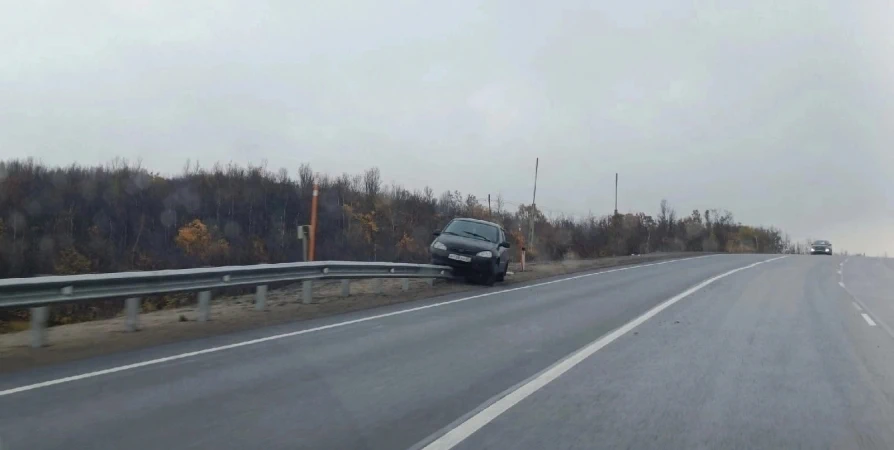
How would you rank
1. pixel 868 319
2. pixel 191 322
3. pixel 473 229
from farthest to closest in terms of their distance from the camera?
pixel 473 229 < pixel 868 319 < pixel 191 322

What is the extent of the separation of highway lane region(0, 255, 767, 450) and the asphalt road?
3cm

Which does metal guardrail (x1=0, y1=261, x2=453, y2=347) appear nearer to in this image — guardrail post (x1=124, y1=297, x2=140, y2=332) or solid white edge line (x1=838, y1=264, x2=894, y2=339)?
guardrail post (x1=124, y1=297, x2=140, y2=332)

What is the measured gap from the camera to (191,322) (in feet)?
44.4

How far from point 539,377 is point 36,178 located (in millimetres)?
60084

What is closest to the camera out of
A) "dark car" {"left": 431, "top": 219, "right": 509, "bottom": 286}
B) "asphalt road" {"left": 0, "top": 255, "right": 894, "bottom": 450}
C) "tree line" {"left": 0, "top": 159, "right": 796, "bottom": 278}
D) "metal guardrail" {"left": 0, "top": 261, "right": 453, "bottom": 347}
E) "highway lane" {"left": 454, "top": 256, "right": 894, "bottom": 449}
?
"asphalt road" {"left": 0, "top": 255, "right": 894, "bottom": 450}

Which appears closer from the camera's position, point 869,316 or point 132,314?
point 132,314

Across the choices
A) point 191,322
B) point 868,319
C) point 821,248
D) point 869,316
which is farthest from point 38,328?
point 821,248

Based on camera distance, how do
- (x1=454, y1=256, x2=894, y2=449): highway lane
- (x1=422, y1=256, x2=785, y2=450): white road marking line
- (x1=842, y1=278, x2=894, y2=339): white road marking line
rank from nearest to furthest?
(x1=422, y1=256, x2=785, y2=450): white road marking line
(x1=454, y1=256, x2=894, y2=449): highway lane
(x1=842, y1=278, x2=894, y2=339): white road marking line

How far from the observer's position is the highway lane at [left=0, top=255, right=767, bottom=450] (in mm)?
Answer: 6078

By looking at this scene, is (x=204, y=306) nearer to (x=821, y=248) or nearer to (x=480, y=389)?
(x=480, y=389)

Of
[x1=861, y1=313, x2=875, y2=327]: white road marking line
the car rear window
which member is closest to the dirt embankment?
the car rear window

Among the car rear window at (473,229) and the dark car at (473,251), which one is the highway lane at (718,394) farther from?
the car rear window at (473,229)

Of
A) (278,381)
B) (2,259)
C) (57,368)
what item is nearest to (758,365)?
(278,381)

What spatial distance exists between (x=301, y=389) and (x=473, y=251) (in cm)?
1507
